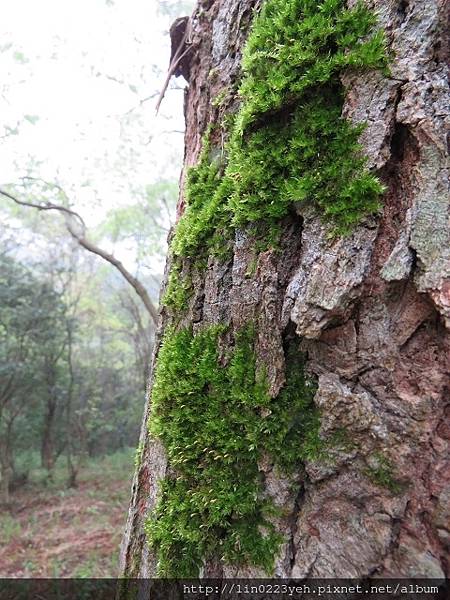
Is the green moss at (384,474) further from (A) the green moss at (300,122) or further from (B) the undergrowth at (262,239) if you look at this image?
(A) the green moss at (300,122)

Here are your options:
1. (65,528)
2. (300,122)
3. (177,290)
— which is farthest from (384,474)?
(65,528)

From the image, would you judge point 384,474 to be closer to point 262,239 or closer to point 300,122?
point 262,239

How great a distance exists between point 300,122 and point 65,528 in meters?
8.38

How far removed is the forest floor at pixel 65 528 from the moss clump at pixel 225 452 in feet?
18.9

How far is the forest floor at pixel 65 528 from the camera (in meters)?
5.75

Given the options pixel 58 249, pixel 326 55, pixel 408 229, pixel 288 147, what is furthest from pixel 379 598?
pixel 58 249

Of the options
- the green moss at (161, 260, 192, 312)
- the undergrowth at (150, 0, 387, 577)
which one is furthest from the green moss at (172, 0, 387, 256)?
the green moss at (161, 260, 192, 312)

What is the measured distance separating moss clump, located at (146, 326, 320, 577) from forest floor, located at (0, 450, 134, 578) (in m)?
5.75

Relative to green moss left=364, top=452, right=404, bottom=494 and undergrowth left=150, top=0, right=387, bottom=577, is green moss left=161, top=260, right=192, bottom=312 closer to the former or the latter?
undergrowth left=150, top=0, right=387, bottom=577

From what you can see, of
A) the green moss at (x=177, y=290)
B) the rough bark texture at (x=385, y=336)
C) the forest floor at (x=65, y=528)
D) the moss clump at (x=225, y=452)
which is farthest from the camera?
the forest floor at (x=65, y=528)

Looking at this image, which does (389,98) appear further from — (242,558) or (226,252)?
(242,558)

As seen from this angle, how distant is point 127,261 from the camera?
565 inches

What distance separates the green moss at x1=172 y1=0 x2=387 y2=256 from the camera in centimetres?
98

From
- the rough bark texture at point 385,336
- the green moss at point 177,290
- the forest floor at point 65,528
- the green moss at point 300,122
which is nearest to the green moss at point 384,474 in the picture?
the rough bark texture at point 385,336
